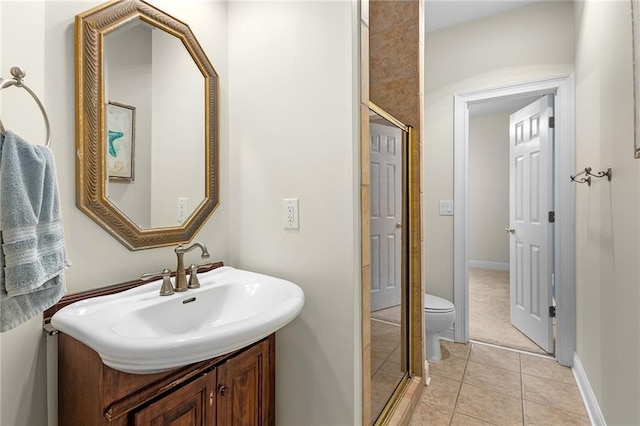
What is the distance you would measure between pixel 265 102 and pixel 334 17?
0.45m

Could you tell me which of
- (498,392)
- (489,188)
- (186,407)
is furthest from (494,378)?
(489,188)

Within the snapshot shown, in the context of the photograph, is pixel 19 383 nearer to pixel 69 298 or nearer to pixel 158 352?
pixel 69 298

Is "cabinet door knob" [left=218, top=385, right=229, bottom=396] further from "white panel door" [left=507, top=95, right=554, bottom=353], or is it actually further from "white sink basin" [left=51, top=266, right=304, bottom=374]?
"white panel door" [left=507, top=95, right=554, bottom=353]

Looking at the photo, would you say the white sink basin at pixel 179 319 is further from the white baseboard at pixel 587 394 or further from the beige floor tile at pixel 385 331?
the white baseboard at pixel 587 394

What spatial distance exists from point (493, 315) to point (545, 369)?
102 centimetres

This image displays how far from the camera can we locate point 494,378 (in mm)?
2070

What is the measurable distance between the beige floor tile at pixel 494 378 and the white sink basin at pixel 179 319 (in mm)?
1674

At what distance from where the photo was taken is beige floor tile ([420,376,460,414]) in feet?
5.88

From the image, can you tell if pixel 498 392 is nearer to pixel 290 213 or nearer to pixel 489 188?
pixel 290 213

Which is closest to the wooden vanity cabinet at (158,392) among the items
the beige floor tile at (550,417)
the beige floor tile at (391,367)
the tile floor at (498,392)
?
the beige floor tile at (391,367)

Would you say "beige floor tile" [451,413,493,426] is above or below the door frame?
below

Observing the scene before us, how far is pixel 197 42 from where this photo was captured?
1368 millimetres

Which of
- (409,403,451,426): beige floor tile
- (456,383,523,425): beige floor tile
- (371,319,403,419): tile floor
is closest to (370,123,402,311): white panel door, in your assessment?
(371,319,403,419): tile floor

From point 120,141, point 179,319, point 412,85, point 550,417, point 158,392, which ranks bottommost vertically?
point 550,417
